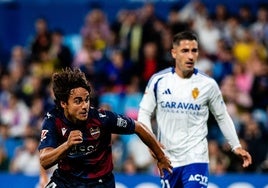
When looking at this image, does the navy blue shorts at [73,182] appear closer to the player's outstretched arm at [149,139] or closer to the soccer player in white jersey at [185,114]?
the player's outstretched arm at [149,139]

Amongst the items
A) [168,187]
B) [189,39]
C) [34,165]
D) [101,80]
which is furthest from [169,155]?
[101,80]

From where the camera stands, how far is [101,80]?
643 inches

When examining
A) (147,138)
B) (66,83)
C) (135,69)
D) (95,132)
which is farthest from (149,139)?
(135,69)

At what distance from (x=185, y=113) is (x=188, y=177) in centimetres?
72

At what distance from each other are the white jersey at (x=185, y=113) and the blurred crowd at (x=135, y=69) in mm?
4118

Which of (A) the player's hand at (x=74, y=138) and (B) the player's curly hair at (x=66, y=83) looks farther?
(B) the player's curly hair at (x=66, y=83)

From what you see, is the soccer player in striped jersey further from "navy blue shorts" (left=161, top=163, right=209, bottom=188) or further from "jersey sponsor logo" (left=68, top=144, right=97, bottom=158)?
"navy blue shorts" (left=161, top=163, right=209, bottom=188)

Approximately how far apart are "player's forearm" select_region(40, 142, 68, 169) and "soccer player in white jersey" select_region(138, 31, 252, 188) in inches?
85.4

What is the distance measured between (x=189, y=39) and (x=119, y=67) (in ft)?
21.7

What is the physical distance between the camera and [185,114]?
9.70 metres

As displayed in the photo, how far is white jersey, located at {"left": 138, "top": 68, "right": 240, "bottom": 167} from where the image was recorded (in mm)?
9672

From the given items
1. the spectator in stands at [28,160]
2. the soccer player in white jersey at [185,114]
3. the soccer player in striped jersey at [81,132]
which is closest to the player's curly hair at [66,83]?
the soccer player in striped jersey at [81,132]

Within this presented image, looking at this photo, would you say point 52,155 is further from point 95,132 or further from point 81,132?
point 95,132

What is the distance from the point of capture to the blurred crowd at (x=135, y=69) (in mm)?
14555
